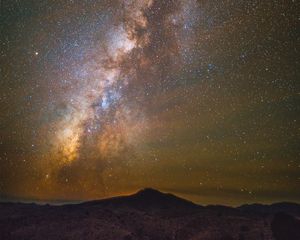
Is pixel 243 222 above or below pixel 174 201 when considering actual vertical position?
below

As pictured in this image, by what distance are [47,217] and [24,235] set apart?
71.4ft

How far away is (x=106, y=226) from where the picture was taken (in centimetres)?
9406

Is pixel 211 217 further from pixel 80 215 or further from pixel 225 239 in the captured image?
pixel 80 215

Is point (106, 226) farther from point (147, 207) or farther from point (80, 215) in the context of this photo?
point (147, 207)

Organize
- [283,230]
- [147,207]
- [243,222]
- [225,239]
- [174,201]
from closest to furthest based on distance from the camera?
[225,239], [283,230], [243,222], [147,207], [174,201]

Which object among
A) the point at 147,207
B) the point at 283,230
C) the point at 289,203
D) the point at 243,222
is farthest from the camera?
the point at 289,203

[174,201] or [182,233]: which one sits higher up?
[174,201]

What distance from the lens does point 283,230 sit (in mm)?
89000

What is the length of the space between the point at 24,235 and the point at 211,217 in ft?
159

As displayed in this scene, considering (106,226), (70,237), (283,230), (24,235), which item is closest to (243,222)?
(283,230)

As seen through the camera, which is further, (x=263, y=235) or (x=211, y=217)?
(x=211, y=217)

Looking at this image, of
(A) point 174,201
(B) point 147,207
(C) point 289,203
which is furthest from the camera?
(C) point 289,203

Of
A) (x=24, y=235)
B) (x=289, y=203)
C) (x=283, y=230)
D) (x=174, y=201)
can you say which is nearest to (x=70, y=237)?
(x=24, y=235)

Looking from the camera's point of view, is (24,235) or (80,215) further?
(80,215)
